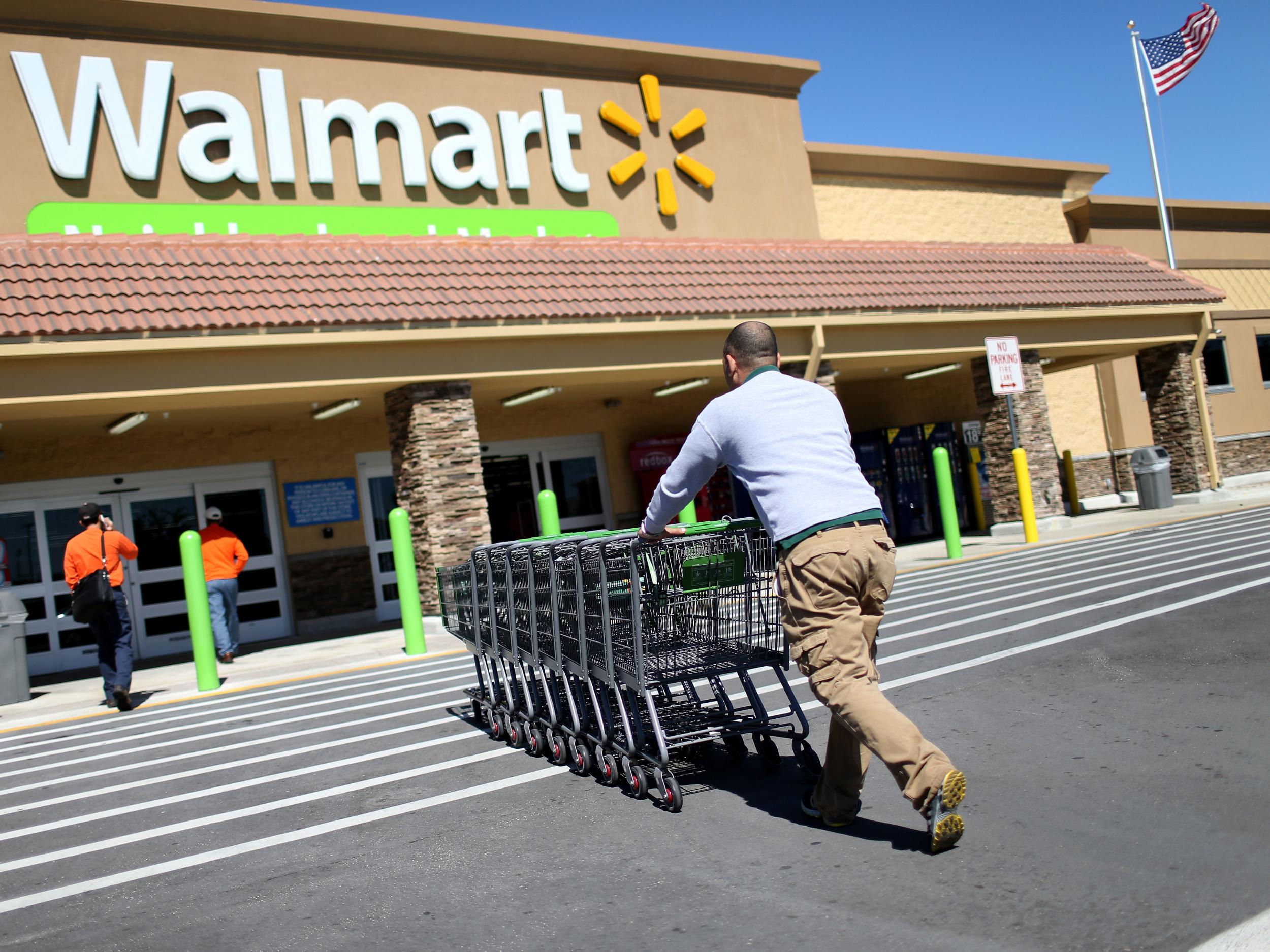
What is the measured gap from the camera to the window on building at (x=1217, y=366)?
27.4m

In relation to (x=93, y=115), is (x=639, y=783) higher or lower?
lower

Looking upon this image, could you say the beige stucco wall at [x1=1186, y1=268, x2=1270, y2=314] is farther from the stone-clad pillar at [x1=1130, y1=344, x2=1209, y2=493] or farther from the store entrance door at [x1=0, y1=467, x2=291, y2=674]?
the store entrance door at [x1=0, y1=467, x2=291, y2=674]

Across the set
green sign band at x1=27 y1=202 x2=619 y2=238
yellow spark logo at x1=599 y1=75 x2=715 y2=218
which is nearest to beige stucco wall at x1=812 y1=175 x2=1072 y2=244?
yellow spark logo at x1=599 y1=75 x2=715 y2=218

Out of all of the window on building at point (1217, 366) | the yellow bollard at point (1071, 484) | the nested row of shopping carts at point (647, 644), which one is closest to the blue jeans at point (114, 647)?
the nested row of shopping carts at point (647, 644)

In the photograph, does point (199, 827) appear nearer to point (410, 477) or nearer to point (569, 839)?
point (569, 839)

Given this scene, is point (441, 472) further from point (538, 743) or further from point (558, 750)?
point (558, 750)

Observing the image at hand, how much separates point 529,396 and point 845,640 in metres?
12.8

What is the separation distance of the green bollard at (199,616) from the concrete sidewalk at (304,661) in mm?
184

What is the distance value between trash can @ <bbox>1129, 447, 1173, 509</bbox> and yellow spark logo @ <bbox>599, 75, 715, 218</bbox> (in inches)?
383

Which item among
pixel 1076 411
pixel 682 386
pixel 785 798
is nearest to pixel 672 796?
pixel 785 798

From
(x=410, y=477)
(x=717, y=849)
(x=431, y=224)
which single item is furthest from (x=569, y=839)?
(x=431, y=224)

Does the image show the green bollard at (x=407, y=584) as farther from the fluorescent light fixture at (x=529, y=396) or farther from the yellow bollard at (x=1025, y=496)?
the yellow bollard at (x=1025, y=496)

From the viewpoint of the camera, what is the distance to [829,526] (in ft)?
13.4

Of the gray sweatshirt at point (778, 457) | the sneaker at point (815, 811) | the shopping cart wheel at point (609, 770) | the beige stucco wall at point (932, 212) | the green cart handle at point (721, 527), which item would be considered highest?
the beige stucco wall at point (932, 212)
